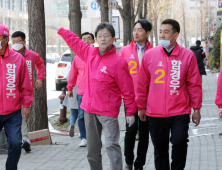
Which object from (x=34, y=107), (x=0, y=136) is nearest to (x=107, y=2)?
(x=34, y=107)

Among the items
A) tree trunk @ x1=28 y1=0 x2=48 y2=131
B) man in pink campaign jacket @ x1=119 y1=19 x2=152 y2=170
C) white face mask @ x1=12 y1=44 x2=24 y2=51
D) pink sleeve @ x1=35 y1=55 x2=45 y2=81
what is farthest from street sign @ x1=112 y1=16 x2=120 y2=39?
man in pink campaign jacket @ x1=119 y1=19 x2=152 y2=170

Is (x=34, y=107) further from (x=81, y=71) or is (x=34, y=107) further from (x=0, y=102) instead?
(x=0, y=102)

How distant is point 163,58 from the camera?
4316mm

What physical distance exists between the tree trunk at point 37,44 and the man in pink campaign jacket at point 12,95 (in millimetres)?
3287

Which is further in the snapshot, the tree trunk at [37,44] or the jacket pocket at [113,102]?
the tree trunk at [37,44]

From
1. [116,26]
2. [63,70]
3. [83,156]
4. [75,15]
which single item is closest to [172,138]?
[83,156]

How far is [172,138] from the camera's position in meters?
4.25

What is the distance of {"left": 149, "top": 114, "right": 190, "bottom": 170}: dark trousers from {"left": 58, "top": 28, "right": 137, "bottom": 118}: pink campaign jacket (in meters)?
0.35

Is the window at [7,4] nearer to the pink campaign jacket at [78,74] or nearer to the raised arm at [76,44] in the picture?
the pink campaign jacket at [78,74]

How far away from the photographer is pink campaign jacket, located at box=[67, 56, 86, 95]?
22.6 feet

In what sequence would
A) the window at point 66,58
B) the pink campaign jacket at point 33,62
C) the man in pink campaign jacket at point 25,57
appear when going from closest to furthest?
the man in pink campaign jacket at point 25,57 → the pink campaign jacket at point 33,62 → the window at point 66,58

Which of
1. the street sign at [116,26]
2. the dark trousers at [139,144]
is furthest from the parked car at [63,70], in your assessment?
the dark trousers at [139,144]

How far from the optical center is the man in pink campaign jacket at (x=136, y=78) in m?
5.11

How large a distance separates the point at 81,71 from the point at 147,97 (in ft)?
8.51
